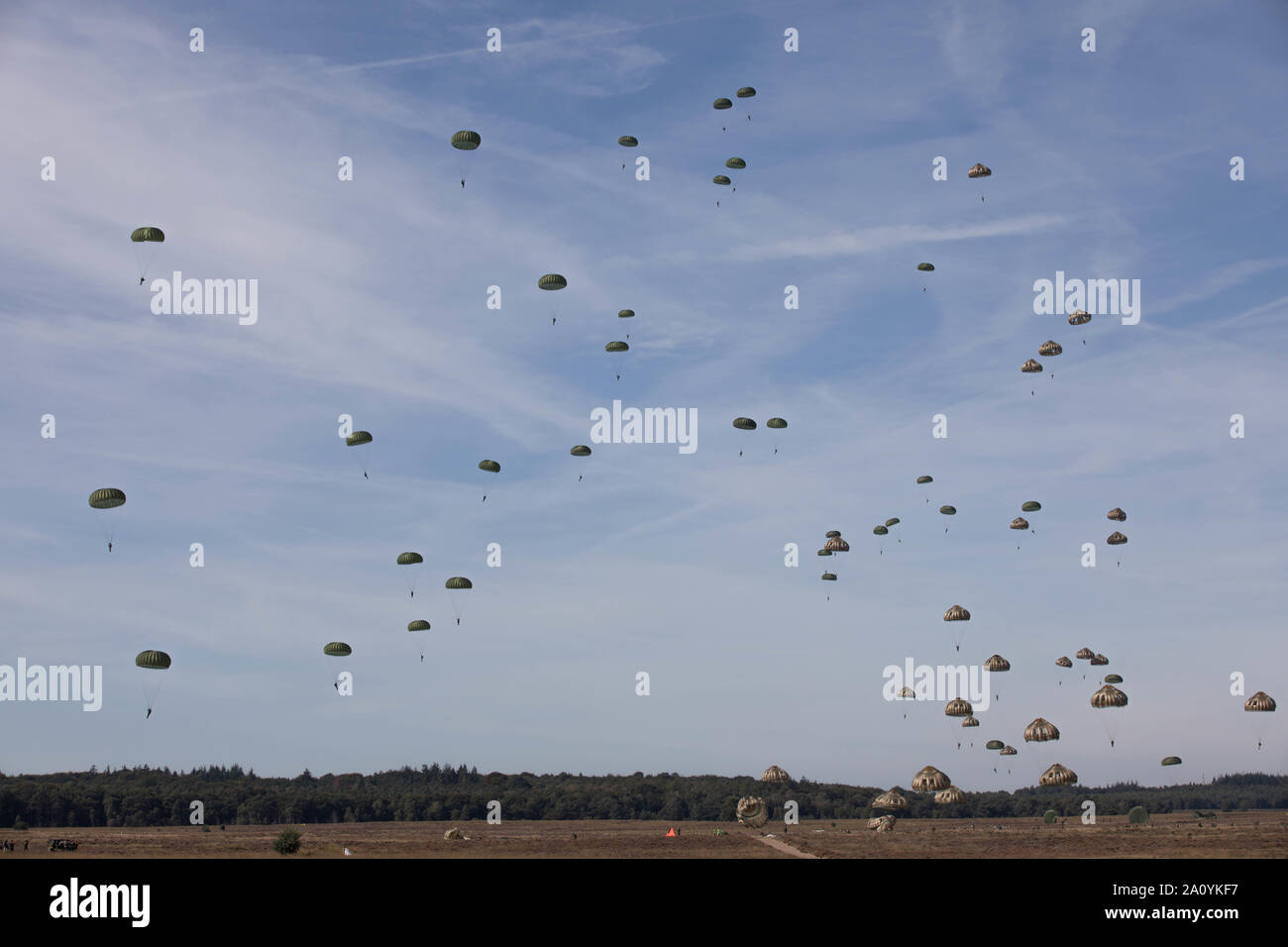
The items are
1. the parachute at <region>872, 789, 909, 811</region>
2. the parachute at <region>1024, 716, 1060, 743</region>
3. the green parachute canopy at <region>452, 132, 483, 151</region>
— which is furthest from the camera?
the parachute at <region>872, 789, 909, 811</region>

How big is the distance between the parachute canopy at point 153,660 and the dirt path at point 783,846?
4591cm

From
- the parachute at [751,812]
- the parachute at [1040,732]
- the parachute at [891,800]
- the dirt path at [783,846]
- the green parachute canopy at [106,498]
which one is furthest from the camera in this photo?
the parachute at [891,800]

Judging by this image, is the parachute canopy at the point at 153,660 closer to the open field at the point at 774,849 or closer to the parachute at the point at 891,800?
the open field at the point at 774,849

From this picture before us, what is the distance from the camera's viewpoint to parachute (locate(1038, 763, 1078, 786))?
101m

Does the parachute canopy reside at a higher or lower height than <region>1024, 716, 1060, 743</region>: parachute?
higher

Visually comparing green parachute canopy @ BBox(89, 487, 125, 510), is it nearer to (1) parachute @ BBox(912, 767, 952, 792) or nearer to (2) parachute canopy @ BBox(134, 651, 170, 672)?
(2) parachute canopy @ BBox(134, 651, 170, 672)

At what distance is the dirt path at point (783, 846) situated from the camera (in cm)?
8786

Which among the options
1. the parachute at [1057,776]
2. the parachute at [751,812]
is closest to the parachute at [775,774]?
the parachute at [751,812]

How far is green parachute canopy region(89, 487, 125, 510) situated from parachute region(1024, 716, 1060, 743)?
72170 mm

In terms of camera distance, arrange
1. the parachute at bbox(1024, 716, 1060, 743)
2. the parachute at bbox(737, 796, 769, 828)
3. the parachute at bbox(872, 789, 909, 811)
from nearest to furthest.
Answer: the parachute at bbox(1024, 716, 1060, 743)
the parachute at bbox(737, 796, 769, 828)
the parachute at bbox(872, 789, 909, 811)

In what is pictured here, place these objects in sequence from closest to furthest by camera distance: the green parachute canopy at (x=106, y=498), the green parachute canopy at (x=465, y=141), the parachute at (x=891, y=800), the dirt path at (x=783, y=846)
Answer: the green parachute canopy at (x=106, y=498)
the green parachute canopy at (x=465, y=141)
the dirt path at (x=783, y=846)
the parachute at (x=891, y=800)

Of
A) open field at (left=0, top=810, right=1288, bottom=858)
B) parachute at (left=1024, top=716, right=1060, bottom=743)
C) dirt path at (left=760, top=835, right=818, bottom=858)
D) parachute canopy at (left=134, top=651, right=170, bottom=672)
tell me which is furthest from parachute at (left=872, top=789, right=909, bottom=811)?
parachute canopy at (left=134, top=651, right=170, bottom=672)
